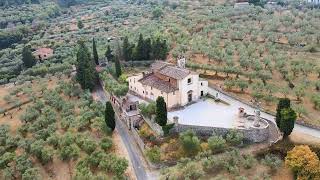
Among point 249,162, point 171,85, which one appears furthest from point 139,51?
point 249,162

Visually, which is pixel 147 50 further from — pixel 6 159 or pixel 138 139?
pixel 6 159

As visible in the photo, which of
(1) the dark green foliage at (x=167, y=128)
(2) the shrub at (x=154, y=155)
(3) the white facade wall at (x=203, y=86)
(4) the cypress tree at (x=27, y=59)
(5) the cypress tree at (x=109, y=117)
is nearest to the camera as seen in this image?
(2) the shrub at (x=154, y=155)

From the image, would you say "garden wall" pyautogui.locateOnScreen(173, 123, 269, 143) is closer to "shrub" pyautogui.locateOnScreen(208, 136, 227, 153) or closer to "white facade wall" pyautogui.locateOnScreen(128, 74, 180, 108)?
"shrub" pyautogui.locateOnScreen(208, 136, 227, 153)

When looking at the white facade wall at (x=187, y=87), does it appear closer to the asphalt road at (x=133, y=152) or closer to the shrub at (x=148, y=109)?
the shrub at (x=148, y=109)

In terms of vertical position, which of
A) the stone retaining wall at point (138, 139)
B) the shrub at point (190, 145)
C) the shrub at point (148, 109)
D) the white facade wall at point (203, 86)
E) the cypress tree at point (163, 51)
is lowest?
the stone retaining wall at point (138, 139)

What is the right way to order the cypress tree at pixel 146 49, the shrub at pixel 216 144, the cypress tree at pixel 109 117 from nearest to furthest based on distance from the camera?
the shrub at pixel 216 144
the cypress tree at pixel 109 117
the cypress tree at pixel 146 49

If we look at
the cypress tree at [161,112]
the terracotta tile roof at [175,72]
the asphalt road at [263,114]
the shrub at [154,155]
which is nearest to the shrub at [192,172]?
the shrub at [154,155]

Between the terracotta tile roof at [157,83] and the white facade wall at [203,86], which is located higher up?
the terracotta tile roof at [157,83]

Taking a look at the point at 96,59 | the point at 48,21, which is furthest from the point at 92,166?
the point at 48,21
